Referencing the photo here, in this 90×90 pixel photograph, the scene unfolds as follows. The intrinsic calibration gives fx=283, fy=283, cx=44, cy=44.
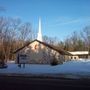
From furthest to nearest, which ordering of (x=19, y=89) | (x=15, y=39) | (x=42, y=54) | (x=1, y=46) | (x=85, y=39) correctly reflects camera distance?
(x=85, y=39), (x=15, y=39), (x=1, y=46), (x=42, y=54), (x=19, y=89)

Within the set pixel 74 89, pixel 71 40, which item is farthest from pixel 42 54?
pixel 71 40

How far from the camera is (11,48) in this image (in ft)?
319

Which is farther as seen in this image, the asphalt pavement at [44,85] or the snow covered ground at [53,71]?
the snow covered ground at [53,71]

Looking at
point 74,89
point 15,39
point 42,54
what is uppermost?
point 15,39

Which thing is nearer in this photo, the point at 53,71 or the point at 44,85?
the point at 44,85

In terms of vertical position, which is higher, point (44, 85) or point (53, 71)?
point (53, 71)

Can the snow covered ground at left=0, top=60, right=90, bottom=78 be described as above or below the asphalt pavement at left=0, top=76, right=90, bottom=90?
above

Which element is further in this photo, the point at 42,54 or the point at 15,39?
the point at 15,39

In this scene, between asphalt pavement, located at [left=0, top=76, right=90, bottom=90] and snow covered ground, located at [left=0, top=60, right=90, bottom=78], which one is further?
snow covered ground, located at [left=0, top=60, right=90, bottom=78]

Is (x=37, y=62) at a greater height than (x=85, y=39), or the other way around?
(x=85, y=39)

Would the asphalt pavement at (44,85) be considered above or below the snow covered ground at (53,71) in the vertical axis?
below

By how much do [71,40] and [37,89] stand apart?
418 ft

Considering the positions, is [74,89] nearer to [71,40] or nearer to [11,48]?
[11,48]

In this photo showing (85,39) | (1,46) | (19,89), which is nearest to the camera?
(19,89)
